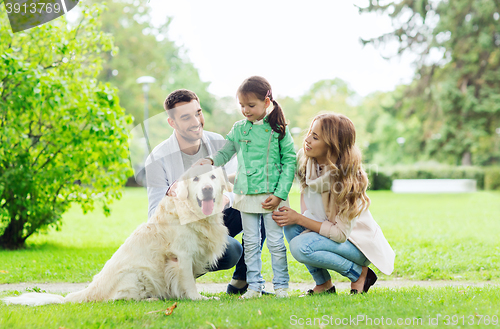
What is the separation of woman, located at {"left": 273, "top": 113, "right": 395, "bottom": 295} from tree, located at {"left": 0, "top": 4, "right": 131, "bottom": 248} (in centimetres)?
396

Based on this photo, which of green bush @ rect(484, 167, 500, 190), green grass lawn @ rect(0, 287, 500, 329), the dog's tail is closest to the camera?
green grass lawn @ rect(0, 287, 500, 329)

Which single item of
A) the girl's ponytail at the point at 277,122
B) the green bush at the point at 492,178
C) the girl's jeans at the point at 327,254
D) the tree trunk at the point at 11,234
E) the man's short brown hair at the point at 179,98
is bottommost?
the green bush at the point at 492,178

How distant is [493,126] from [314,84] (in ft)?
96.0

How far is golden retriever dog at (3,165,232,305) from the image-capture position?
3.55 meters

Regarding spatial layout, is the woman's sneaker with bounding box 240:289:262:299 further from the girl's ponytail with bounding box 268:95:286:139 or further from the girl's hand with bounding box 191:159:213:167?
the girl's ponytail with bounding box 268:95:286:139

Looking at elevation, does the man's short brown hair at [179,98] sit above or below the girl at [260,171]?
above

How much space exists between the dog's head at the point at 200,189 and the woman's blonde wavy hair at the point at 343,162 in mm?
1028

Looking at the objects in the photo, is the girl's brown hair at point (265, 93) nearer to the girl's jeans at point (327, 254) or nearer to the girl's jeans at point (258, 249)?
the girl's jeans at point (258, 249)

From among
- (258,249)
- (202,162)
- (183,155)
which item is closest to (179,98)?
(183,155)

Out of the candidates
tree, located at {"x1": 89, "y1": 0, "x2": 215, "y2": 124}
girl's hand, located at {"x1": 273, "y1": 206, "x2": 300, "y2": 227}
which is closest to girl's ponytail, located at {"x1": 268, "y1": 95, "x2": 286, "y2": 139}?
girl's hand, located at {"x1": 273, "y1": 206, "x2": 300, "y2": 227}

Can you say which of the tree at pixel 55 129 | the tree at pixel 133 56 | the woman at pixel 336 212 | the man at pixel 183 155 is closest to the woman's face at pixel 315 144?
the woman at pixel 336 212

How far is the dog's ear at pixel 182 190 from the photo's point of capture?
3.60 metres

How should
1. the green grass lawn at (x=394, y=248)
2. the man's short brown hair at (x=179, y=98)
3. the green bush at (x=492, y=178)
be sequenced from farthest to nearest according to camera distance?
the green bush at (x=492, y=178)
the green grass lawn at (x=394, y=248)
the man's short brown hair at (x=179, y=98)

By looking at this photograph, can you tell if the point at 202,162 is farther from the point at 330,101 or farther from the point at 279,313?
the point at 330,101
